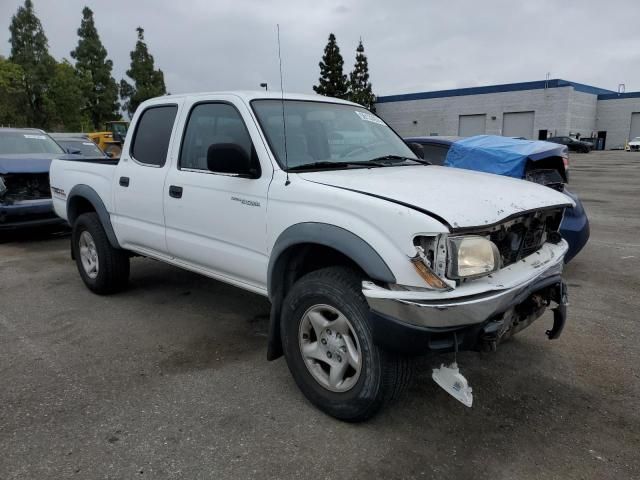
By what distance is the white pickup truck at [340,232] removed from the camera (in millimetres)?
2502

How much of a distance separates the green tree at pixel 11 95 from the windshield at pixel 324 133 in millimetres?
44200

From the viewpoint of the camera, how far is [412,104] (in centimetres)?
6041

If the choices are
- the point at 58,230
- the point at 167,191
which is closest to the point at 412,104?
the point at 58,230

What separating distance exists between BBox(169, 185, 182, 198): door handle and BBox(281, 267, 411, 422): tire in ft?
4.64

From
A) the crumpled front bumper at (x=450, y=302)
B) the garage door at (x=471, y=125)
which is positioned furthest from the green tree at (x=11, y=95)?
the crumpled front bumper at (x=450, y=302)

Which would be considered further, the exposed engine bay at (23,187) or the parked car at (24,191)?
the exposed engine bay at (23,187)

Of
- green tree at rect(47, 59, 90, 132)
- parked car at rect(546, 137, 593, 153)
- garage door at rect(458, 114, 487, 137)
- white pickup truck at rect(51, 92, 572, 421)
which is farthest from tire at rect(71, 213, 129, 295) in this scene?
garage door at rect(458, 114, 487, 137)

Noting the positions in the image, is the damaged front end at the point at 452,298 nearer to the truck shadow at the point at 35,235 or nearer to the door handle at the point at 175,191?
the door handle at the point at 175,191

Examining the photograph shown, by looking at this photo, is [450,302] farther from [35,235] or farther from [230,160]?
[35,235]

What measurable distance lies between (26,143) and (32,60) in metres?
46.2

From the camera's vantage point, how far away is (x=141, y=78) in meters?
53.5

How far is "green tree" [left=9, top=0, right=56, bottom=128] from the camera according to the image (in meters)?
45.6

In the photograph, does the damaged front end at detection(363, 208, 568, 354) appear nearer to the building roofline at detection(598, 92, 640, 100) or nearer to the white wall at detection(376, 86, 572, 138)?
the white wall at detection(376, 86, 572, 138)

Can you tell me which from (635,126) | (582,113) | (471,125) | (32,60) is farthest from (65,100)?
(635,126)
